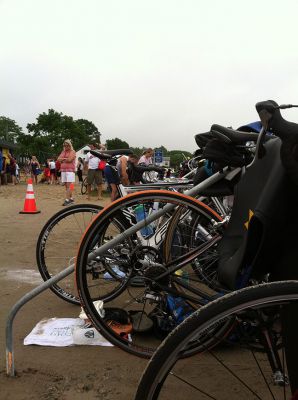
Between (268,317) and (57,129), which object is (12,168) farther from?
(57,129)

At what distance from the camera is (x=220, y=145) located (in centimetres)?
212

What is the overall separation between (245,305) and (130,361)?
63.3 inches

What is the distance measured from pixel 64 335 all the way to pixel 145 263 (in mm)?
901

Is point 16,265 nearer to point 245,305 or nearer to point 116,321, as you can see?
point 116,321

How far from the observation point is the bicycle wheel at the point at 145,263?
245 centimetres

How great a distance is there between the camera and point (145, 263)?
2.56m

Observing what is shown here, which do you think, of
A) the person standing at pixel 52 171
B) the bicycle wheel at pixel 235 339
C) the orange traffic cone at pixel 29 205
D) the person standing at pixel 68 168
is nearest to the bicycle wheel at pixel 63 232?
the bicycle wheel at pixel 235 339

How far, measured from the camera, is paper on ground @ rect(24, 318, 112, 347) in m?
2.84

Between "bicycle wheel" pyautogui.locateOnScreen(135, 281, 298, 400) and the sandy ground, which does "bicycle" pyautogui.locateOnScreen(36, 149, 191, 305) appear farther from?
"bicycle wheel" pyautogui.locateOnScreen(135, 281, 298, 400)

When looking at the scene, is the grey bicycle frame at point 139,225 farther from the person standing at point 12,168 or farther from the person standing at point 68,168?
the person standing at point 12,168

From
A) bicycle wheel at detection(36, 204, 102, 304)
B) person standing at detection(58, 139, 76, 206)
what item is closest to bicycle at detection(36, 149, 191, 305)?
bicycle wheel at detection(36, 204, 102, 304)

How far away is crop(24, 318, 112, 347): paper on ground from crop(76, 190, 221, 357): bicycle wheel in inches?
7.0

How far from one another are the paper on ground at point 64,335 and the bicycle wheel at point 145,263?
18 cm

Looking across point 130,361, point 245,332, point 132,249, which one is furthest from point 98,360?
point 245,332
